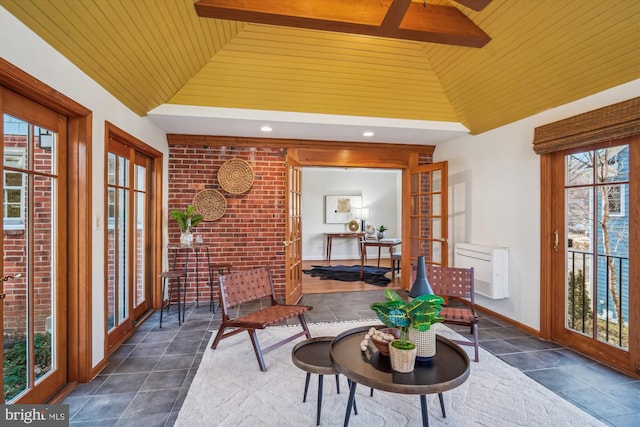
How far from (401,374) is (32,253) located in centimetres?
239

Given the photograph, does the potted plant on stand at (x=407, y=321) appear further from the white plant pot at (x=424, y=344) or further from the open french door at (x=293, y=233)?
the open french door at (x=293, y=233)

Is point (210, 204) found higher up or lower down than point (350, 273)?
higher up

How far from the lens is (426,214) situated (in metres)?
5.16

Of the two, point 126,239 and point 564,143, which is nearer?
point 564,143

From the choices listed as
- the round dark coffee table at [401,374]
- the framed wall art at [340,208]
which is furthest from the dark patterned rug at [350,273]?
the round dark coffee table at [401,374]

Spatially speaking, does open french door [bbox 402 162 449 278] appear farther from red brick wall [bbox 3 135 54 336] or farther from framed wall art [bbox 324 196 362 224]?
red brick wall [bbox 3 135 54 336]

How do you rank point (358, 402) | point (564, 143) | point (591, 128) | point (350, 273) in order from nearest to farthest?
point (358, 402) → point (591, 128) → point (564, 143) → point (350, 273)

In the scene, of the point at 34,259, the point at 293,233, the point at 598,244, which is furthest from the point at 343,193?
the point at 34,259

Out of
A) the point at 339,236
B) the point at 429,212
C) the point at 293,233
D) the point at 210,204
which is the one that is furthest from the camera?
the point at 339,236

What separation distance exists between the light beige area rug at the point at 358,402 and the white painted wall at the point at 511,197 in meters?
1.29

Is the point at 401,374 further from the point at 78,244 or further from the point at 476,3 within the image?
the point at 78,244

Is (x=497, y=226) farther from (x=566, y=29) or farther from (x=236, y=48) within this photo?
(x=236, y=48)

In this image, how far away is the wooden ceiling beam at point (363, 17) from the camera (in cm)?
236

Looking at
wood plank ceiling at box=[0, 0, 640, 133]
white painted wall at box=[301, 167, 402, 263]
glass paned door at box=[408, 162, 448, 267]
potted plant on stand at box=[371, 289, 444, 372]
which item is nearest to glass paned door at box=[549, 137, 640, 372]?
wood plank ceiling at box=[0, 0, 640, 133]
